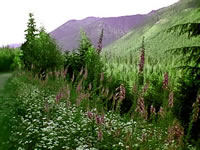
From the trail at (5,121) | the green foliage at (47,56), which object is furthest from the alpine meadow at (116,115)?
the green foliage at (47,56)

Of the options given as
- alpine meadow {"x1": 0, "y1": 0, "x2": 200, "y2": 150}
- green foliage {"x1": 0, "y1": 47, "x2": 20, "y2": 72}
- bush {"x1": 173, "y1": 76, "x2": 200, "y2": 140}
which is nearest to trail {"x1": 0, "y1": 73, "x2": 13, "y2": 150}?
alpine meadow {"x1": 0, "y1": 0, "x2": 200, "y2": 150}

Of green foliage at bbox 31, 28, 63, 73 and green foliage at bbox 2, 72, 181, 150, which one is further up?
green foliage at bbox 31, 28, 63, 73

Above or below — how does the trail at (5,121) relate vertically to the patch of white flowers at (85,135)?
below

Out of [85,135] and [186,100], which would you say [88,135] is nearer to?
[85,135]

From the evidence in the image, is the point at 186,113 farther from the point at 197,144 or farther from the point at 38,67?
the point at 38,67

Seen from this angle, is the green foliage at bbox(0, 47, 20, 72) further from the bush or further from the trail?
the bush

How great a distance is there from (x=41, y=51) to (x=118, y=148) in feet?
49.3

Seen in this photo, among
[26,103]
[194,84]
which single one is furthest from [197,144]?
[26,103]

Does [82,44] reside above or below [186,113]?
above

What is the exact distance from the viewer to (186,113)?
8641 mm

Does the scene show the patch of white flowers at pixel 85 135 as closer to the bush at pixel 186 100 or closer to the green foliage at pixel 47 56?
the bush at pixel 186 100

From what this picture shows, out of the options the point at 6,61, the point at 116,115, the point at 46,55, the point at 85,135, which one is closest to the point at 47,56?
the point at 46,55

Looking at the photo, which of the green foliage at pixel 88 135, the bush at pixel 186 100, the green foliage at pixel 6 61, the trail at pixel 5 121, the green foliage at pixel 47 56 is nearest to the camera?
the green foliage at pixel 88 135

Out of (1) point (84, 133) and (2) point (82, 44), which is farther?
(2) point (82, 44)
